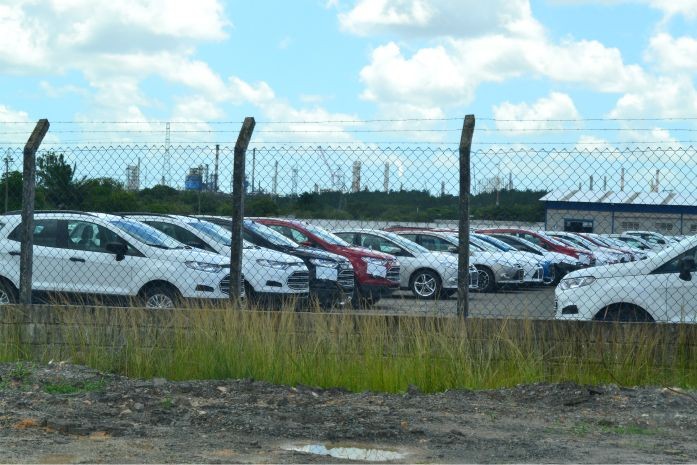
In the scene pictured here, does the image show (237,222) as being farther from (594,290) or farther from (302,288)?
(302,288)

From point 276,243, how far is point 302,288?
5.11 feet

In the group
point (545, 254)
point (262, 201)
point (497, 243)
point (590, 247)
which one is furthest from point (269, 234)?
point (590, 247)

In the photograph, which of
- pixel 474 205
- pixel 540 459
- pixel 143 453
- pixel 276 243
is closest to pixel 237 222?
pixel 474 205

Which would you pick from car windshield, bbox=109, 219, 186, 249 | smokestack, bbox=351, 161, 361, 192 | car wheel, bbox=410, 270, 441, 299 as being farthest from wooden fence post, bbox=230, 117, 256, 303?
car wheel, bbox=410, 270, 441, 299

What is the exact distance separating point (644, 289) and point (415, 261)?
35.4 feet

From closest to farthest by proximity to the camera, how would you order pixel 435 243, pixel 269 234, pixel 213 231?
pixel 213 231 < pixel 269 234 < pixel 435 243

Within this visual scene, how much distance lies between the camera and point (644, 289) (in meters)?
10.3

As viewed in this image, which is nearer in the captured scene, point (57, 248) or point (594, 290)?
point (594, 290)

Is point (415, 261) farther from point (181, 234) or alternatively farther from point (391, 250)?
point (181, 234)

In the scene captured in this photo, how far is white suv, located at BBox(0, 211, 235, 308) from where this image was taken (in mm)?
13078

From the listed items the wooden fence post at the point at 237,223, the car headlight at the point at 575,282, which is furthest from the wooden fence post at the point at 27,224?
the car headlight at the point at 575,282

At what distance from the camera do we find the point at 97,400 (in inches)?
289

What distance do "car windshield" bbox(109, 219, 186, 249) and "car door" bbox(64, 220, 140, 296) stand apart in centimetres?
18

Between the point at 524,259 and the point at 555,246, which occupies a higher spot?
the point at 555,246
